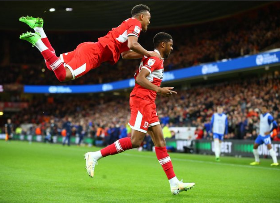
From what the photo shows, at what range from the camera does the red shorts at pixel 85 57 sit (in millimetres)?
6773

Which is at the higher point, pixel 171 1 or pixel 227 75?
pixel 171 1

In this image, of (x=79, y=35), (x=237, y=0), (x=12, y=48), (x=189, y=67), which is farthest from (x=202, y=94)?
(x=12, y=48)

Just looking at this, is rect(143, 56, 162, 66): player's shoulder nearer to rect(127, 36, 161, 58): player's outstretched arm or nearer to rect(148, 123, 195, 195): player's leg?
rect(127, 36, 161, 58): player's outstretched arm

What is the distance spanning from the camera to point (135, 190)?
296 inches

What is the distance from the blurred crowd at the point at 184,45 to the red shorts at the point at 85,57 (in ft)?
75.9

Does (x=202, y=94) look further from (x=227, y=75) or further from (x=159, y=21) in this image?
(x=159, y=21)

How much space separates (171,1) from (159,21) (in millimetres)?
9113

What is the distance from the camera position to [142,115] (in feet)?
22.9

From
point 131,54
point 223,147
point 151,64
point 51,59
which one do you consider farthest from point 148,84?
point 223,147

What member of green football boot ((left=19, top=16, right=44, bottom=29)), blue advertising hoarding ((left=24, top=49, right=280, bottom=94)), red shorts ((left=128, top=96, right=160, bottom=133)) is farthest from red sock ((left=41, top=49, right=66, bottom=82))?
blue advertising hoarding ((left=24, top=49, right=280, bottom=94))

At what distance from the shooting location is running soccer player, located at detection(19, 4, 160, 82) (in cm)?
663

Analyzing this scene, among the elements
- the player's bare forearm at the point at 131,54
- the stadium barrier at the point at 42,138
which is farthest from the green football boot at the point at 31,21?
the stadium barrier at the point at 42,138

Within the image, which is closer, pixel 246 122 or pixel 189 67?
pixel 246 122

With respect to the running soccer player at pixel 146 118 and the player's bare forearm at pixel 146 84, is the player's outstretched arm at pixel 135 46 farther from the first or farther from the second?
the player's bare forearm at pixel 146 84
